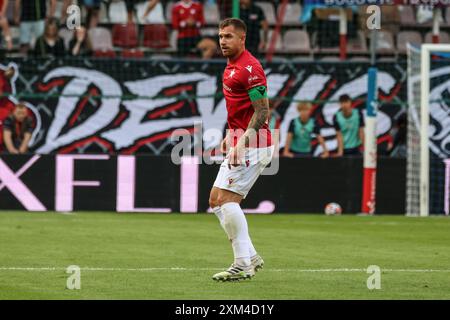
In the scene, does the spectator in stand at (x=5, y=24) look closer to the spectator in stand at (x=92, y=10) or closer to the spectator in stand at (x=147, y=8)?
the spectator in stand at (x=92, y=10)

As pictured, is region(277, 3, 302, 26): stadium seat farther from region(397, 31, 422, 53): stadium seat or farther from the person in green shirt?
the person in green shirt

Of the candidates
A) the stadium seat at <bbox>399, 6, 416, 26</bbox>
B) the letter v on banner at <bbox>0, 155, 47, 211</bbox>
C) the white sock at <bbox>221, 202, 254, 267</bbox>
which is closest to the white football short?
the white sock at <bbox>221, 202, 254, 267</bbox>

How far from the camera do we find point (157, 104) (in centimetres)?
2212

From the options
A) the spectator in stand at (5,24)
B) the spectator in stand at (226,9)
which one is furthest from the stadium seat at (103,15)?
the spectator in stand at (226,9)

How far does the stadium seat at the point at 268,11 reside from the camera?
25484 millimetres

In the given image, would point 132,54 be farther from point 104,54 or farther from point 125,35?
point 125,35

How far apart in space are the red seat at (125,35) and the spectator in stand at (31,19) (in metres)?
1.41

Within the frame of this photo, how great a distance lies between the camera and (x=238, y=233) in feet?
35.0

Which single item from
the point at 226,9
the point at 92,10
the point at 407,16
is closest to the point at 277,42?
the point at 226,9

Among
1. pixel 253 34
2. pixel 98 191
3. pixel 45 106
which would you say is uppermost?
pixel 253 34

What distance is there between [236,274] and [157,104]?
11774mm
